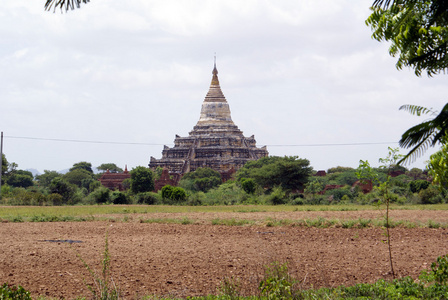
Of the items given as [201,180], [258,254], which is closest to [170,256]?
[258,254]

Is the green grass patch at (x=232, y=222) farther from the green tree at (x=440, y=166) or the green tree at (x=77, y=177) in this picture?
the green tree at (x=77, y=177)

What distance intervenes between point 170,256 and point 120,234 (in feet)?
16.8

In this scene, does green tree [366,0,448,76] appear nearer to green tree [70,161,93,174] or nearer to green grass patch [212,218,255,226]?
green grass patch [212,218,255,226]

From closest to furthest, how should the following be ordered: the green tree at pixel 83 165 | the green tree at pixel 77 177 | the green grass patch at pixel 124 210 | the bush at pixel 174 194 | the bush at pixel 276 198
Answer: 1. the green grass patch at pixel 124 210
2. the bush at pixel 276 198
3. the bush at pixel 174 194
4. the green tree at pixel 77 177
5. the green tree at pixel 83 165

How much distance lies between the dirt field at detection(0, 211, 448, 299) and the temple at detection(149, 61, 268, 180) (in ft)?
188

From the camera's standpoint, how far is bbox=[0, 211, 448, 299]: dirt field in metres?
9.90

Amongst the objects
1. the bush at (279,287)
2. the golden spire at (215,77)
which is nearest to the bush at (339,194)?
the bush at (279,287)

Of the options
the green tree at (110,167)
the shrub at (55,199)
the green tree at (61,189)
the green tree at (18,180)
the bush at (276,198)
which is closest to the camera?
the shrub at (55,199)

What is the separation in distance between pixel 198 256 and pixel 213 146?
7004 cm

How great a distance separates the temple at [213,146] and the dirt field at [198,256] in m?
57.2

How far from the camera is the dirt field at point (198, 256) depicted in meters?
9.90

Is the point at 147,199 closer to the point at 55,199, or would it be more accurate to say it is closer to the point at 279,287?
the point at 55,199

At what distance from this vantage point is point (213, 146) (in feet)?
271

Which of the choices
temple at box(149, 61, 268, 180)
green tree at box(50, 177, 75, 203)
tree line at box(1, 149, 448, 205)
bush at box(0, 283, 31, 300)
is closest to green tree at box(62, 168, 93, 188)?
temple at box(149, 61, 268, 180)
